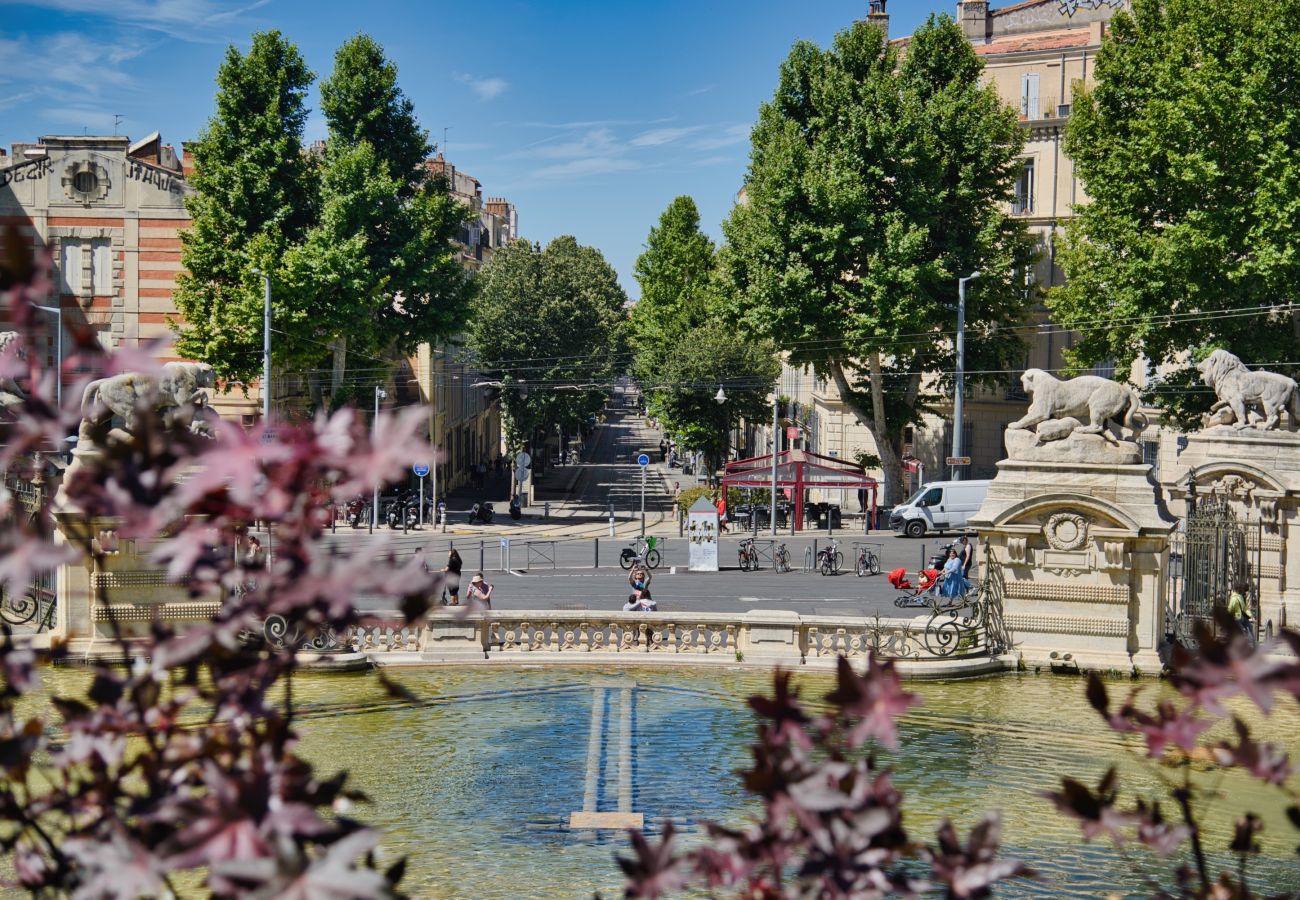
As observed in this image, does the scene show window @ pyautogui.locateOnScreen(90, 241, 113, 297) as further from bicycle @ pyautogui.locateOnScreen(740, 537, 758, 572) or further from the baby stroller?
the baby stroller

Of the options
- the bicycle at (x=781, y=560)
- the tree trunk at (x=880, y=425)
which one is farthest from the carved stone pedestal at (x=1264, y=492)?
the tree trunk at (x=880, y=425)

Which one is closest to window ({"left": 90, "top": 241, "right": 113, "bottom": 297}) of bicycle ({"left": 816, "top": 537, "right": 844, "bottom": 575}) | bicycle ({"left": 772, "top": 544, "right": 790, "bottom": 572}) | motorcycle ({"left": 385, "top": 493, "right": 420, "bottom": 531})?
motorcycle ({"left": 385, "top": 493, "right": 420, "bottom": 531})

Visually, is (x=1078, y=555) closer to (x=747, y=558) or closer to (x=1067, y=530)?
(x=1067, y=530)

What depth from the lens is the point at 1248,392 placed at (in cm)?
2409

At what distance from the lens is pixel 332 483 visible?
4.98 meters

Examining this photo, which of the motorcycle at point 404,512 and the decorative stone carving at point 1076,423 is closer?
the decorative stone carving at point 1076,423

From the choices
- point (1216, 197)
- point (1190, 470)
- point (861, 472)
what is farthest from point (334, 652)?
point (861, 472)

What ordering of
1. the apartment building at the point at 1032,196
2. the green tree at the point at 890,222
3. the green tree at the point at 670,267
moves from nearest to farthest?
the green tree at the point at 890,222
the apartment building at the point at 1032,196
the green tree at the point at 670,267

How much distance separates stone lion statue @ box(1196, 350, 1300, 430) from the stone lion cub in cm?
319

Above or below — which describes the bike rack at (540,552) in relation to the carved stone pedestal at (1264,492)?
below

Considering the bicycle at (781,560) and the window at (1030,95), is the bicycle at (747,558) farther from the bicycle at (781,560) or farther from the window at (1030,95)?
the window at (1030,95)

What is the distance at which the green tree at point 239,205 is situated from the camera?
45.8 m

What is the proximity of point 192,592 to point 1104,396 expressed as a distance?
59.5 feet

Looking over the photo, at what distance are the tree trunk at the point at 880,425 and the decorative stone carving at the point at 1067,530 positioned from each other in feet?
90.5
